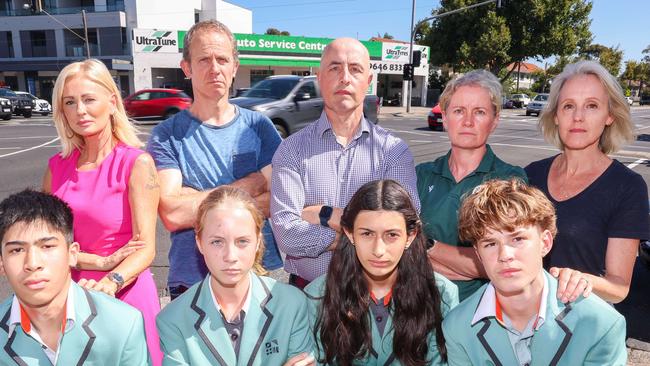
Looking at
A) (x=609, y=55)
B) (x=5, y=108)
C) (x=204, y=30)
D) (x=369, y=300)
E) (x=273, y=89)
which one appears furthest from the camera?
(x=609, y=55)

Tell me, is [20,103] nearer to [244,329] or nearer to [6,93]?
[6,93]

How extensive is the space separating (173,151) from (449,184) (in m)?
1.61

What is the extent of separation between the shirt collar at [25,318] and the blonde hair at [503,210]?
5.89 ft

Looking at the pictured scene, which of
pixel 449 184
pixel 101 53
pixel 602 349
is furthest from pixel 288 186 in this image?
pixel 101 53

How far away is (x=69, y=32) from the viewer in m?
36.9

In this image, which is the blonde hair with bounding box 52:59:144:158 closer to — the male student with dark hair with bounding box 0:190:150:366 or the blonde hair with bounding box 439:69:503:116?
the male student with dark hair with bounding box 0:190:150:366

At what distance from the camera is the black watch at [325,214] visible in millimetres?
2449

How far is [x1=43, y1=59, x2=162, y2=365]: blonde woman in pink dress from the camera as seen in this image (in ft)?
7.36

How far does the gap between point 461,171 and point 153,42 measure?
33018 millimetres

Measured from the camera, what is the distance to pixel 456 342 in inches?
84.1

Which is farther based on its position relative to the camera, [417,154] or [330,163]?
[417,154]

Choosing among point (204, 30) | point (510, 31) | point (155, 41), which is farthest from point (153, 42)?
Answer: point (204, 30)

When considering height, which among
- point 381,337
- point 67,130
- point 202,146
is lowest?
point 381,337

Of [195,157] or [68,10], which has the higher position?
[68,10]
